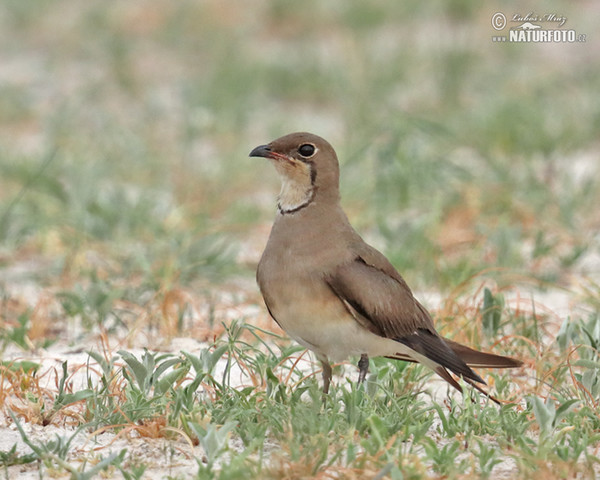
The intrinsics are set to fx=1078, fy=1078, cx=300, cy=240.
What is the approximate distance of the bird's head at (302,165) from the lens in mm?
3865

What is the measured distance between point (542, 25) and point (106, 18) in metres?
4.14

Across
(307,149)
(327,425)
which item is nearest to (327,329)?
(327,425)

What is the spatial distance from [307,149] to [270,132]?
175 inches

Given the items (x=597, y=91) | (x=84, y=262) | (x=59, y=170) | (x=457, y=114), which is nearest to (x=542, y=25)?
(x=597, y=91)

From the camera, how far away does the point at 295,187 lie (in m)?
3.89

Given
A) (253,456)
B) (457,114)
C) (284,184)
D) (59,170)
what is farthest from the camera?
(457,114)

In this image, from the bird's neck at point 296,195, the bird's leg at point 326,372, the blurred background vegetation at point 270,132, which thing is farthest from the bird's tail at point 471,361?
the blurred background vegetation at point 270,132

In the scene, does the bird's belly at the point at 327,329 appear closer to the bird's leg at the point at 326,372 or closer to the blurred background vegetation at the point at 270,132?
the bird's leg at the point at 326,372

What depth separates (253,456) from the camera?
3.27 metres

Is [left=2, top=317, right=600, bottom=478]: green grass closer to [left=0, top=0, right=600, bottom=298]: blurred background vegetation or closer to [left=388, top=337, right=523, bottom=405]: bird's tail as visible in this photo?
[left=388, top=337, right=523, bottom=405]: bird's tail

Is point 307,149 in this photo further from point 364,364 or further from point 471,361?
point 471,361

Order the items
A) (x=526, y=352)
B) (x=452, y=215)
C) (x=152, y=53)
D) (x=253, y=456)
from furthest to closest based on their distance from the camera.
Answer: (x=152, y=53)
(x=452, y=215)
(x=526, y=352)
(x=253, y=456)

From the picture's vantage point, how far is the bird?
3.58 metres

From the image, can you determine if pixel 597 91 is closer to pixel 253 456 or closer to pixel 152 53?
pixel 152 53
